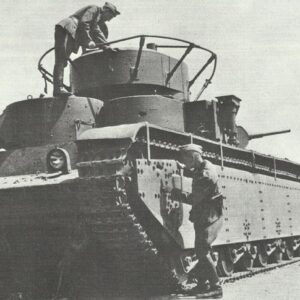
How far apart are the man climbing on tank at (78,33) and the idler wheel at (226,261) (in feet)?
13.3

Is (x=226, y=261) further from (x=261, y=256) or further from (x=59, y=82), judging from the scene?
(x=59, y=82)

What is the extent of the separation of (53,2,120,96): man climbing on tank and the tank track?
9.05 feet

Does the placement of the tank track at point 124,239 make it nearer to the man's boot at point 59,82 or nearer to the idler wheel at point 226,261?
the idler wheel at point 226,261

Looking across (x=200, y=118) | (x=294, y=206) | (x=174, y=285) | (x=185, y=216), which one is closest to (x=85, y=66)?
(x=200, y=118)

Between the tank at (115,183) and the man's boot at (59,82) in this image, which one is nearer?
the tank at (115,183)

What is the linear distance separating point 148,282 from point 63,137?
276 centimetres

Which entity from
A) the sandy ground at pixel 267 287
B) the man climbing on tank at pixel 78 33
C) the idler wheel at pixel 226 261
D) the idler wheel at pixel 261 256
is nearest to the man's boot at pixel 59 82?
the man climbing on tank at pixel 78 33

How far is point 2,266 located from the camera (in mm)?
9609

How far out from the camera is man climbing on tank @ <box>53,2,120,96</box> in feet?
33.9

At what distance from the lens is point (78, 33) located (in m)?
10.9

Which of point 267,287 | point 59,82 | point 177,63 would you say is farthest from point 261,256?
point 59,82

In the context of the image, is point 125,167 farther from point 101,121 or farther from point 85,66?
point 85,66

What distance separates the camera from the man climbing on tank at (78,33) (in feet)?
33.9

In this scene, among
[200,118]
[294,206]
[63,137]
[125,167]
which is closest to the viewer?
[125,167]
